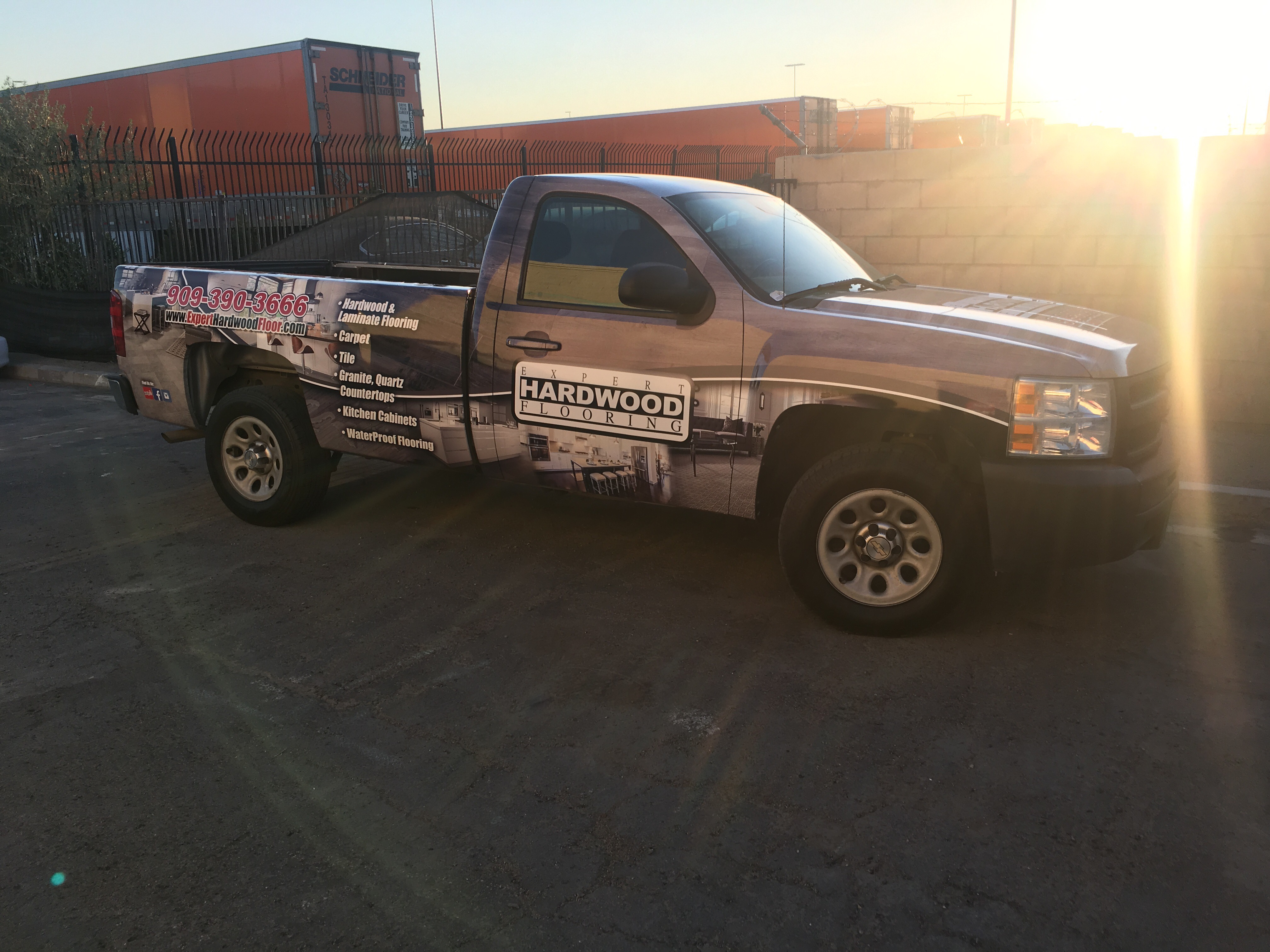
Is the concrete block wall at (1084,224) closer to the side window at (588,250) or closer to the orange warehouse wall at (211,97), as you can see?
the side window at (588,250)

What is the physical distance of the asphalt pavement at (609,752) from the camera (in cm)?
273

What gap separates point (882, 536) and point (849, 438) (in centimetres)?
46

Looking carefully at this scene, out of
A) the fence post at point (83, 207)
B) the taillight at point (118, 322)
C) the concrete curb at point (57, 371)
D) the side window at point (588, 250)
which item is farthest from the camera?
the fence post at point (83, 207)

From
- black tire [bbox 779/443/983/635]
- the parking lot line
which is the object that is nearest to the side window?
black tire [bbox 779/443/983/635]

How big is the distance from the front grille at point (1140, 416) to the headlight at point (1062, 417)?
68 mm

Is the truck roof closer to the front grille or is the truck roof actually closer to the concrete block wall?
the front grille

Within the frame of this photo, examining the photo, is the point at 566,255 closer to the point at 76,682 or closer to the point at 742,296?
the point at 742,296

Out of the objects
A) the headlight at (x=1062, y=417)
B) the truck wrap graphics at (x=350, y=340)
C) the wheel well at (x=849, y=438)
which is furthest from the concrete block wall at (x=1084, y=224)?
the truck wrap graphics at (x=350, y=340)

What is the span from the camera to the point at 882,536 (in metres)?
4.36

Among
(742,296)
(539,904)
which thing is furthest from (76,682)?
(742,296)

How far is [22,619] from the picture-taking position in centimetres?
472

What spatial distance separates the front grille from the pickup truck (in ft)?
0.06

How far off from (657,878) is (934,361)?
233cm

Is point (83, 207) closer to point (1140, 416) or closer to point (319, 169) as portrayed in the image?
point (319, 169)
